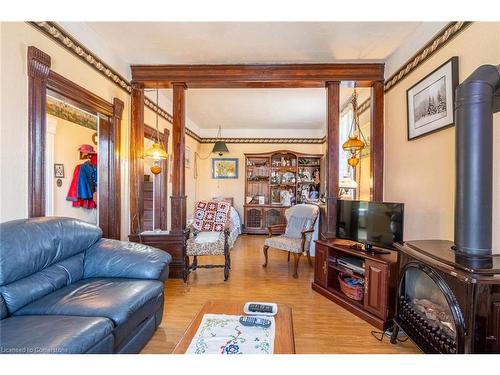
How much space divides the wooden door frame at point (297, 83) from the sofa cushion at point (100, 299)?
145 cm

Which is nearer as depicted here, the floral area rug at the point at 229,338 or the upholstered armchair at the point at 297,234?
the floral area rug at the point at 229,338

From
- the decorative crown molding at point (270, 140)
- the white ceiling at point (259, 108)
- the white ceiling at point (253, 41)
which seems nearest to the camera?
the white ceiling at point (253, 41)

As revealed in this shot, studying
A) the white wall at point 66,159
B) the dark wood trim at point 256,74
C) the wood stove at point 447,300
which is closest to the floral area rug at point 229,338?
the wood stove at point 447,300

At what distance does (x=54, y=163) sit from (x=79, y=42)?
2.01 m

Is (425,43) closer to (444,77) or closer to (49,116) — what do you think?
(444,77)

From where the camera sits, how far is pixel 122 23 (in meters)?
2.40

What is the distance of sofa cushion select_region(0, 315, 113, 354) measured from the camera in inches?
45.9

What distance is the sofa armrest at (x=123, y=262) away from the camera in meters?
2.05

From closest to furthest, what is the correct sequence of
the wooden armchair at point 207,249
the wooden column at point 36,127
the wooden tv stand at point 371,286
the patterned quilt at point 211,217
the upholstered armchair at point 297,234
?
the wooden column at point 36,127
the wooden tv stand at point 371,286
the wooden armchair at point 207,249
the upholstered armchair at point 297,234
the patterned quilt at point 211,217

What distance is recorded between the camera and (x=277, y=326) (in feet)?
4.83

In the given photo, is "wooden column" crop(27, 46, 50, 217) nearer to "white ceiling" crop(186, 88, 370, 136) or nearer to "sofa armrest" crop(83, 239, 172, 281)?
"sofa armrest" crop(83, 239, 172, 281)

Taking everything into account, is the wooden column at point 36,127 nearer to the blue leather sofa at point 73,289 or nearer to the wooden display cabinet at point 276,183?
the blue leather sofa at point 73,289

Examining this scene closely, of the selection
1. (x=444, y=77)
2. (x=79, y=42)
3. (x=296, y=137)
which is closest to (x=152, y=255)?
(x=79, y=42)
